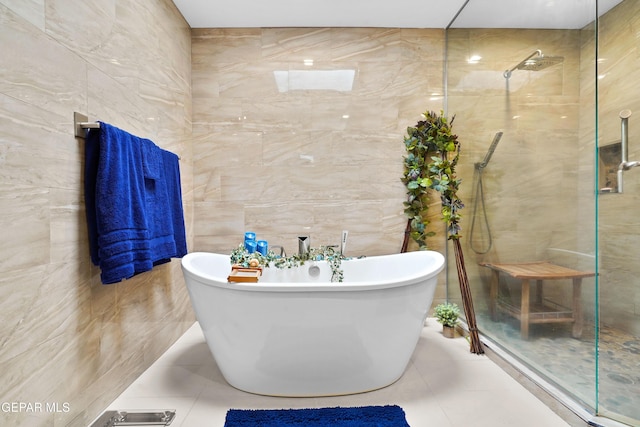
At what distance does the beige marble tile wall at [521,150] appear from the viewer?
1622mm

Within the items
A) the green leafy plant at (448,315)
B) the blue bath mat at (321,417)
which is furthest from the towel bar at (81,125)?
the green leafy plant at (448,315)

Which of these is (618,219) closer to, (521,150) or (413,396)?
(521,150)

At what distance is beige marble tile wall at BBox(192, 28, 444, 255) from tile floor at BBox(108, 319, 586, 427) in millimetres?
1116

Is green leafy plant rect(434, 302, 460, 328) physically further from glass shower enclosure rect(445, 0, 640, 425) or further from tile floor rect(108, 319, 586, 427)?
tile floor rect(108, 319, 586, 427)

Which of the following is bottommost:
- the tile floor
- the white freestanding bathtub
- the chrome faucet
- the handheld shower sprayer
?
the tile floor

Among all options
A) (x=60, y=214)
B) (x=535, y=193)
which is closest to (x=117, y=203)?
(x=60, y=214)

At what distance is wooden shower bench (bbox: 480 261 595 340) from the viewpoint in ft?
5.22

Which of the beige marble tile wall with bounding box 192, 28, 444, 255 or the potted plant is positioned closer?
the potted plant

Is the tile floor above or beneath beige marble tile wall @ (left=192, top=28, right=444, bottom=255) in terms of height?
beneath

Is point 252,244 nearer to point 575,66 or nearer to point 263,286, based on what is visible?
point 263,286

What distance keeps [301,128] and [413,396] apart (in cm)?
211

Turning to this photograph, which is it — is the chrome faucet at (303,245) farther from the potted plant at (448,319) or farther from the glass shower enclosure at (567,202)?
the glass shower enclosure at (567,202)

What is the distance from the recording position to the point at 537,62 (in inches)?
72.0

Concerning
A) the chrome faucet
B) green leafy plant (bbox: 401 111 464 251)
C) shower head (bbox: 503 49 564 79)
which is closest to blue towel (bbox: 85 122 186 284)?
the chrome faucet
